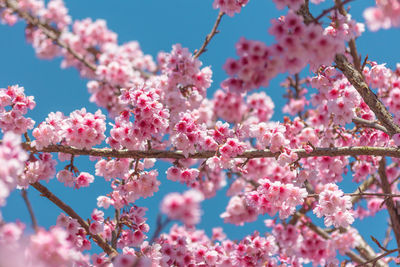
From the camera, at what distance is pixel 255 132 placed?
512 cm

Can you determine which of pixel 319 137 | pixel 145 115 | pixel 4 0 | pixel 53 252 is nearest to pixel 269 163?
pixel 319 137

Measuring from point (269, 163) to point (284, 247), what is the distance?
180 cm

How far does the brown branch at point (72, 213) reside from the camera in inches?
182

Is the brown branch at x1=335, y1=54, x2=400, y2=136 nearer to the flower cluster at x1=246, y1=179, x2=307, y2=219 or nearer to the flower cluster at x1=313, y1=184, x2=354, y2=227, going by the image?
the flower cluster at x1=313, y1=184, x2=354, y2=227

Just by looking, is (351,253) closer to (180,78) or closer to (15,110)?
(180,78)

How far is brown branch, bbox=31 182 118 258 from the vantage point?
182 inches

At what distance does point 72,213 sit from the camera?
4762mm

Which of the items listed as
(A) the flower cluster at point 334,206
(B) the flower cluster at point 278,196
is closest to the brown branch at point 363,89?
(A) the flower cluster at point 334,206

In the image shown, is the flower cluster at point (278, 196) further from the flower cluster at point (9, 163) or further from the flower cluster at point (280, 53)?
the flower cluster at point (9, 163)

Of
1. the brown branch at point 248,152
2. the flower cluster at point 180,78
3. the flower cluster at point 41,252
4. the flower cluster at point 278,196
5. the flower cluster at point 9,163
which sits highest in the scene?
the flower cluster at point 180,78

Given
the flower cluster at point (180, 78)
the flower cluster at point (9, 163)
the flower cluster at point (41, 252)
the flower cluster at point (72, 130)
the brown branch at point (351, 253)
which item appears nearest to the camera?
the flower cluster at point (9, 163)

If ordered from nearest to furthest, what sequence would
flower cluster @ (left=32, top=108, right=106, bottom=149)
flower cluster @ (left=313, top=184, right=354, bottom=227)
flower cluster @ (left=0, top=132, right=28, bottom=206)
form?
flower cluster @ (left=0, top=132, right=28, bottom=206) → flower cluster @ (left=32, top=108, right=106, bottom=149) → flower cluster @ (left=313, top=184, right=354, bottom=227)

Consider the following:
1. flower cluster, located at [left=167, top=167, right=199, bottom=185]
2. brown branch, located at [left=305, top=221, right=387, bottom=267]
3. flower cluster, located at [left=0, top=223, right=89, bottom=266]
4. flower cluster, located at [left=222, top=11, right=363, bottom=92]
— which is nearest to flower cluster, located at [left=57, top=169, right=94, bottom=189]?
flower cluster, located at [left=167, top=167, right=199, bottom=185]

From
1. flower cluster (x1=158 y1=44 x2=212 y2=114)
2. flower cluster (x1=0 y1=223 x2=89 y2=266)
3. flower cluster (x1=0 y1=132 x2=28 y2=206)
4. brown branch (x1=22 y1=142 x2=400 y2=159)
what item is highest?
flower cluster (x1=158 y1=44 x2=212 y2=114)
